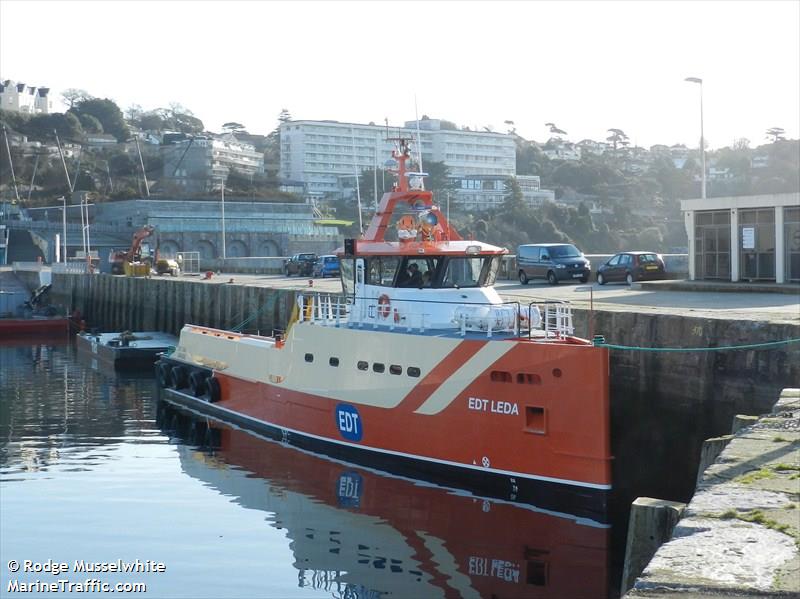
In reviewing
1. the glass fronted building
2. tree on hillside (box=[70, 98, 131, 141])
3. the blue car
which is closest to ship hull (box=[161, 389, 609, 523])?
the glass fronted building

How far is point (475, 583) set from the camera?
13352 mm

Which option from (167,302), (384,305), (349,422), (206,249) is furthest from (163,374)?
(206,249)

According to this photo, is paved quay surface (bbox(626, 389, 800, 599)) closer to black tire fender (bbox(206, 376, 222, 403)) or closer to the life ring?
the life ring

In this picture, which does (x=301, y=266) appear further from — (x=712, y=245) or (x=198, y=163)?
(x=198, y=163)

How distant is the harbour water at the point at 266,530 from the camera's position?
44.2 feet

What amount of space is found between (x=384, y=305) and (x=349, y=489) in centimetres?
348

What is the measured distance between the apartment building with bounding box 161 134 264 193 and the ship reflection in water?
11665cm

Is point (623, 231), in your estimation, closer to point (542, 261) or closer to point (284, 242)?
point (284, 242)

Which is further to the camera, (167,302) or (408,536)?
(167,302)

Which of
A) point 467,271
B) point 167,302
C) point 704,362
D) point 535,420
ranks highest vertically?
point 467,271

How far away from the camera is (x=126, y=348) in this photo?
35.4 meters

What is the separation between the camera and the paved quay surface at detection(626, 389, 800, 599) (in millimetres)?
6148

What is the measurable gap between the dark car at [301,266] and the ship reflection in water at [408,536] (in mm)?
31928

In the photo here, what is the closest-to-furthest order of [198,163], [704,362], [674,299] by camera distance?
1. [704,362]
2. [674,299]
3. [198,163]
